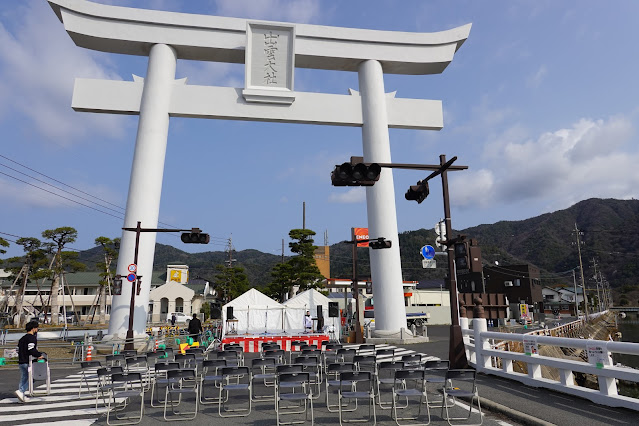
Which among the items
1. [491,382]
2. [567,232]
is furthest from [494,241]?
[491,382]

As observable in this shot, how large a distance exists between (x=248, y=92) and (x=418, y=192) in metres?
10.4

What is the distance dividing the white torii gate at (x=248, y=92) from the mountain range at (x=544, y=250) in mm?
70216

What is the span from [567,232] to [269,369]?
175 meters

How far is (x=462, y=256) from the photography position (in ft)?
→ 30.5

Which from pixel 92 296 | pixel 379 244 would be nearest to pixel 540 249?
pixel 92 296

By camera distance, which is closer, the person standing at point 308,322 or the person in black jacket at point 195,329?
the person in black jacket at point 195,329

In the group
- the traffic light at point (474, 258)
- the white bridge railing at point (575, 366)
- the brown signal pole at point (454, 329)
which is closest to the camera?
the white bridge railing at point (575, 366)

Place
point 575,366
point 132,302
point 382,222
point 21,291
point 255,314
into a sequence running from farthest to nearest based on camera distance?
point 21,291, point 255,314, point 382,222, point 132,302, point 575,366

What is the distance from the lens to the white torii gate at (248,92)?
56.0 feet

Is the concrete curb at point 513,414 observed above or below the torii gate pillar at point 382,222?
below

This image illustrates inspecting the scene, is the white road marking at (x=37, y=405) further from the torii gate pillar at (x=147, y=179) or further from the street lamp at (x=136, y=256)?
the torii gate pillar at (x=147, y=179)

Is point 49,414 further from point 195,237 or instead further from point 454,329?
point 195,237

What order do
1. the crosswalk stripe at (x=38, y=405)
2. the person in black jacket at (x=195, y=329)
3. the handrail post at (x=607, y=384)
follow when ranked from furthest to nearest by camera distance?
the person in black jacket at (x=195, y=329), the crosswalk stripe at (x=38, y=405), the handrail post at (x=607, y=384)

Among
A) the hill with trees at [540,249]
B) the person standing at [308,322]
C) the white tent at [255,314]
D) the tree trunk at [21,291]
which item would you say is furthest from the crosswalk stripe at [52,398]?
the hill with trees at [540,249]
